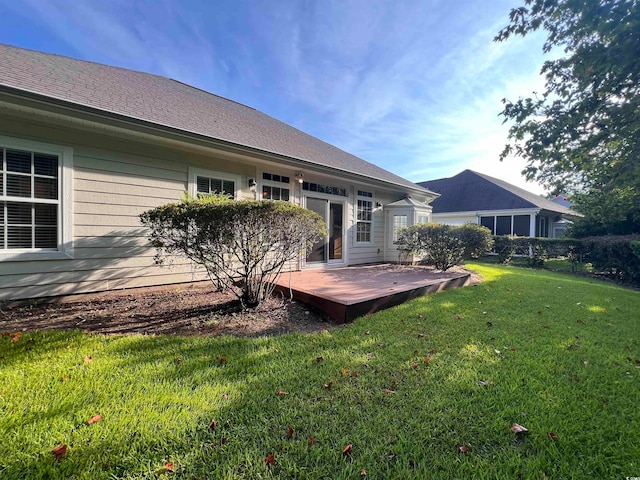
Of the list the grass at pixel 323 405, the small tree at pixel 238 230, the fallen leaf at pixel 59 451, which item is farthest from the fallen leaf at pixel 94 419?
the small tree at pixel 238 230

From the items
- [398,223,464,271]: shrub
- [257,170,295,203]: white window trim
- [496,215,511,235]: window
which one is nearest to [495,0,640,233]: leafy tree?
[398,223,464,271]: shrub

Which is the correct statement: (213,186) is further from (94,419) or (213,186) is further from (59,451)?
(59,451)

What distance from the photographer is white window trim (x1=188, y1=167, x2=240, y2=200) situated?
19.4 ft

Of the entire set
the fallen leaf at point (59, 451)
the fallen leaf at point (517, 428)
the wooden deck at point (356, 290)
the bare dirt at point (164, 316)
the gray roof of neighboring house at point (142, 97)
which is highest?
the gray roof of neighboring house at point (142, 97)

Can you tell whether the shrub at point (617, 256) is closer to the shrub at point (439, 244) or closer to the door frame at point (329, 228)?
the shrub at point (439, 244)

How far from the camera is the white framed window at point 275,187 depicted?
706cm

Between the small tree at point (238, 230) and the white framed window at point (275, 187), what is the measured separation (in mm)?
2855

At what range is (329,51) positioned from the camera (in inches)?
366

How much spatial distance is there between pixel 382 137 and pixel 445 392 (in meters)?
14.0

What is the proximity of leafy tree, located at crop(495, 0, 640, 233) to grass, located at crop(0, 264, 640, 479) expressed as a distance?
4.98 meters

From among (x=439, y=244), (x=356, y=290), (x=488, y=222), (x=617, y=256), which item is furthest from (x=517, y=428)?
(x=488, y=222)

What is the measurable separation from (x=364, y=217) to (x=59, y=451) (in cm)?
887

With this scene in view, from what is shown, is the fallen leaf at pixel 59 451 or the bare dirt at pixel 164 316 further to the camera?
the bare dirt at pixel 164 316

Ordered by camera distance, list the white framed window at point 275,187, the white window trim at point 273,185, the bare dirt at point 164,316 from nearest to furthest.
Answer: the bare dirt at point 164,316, the white window trim at point 273,185, the white framed window at point 275,187
